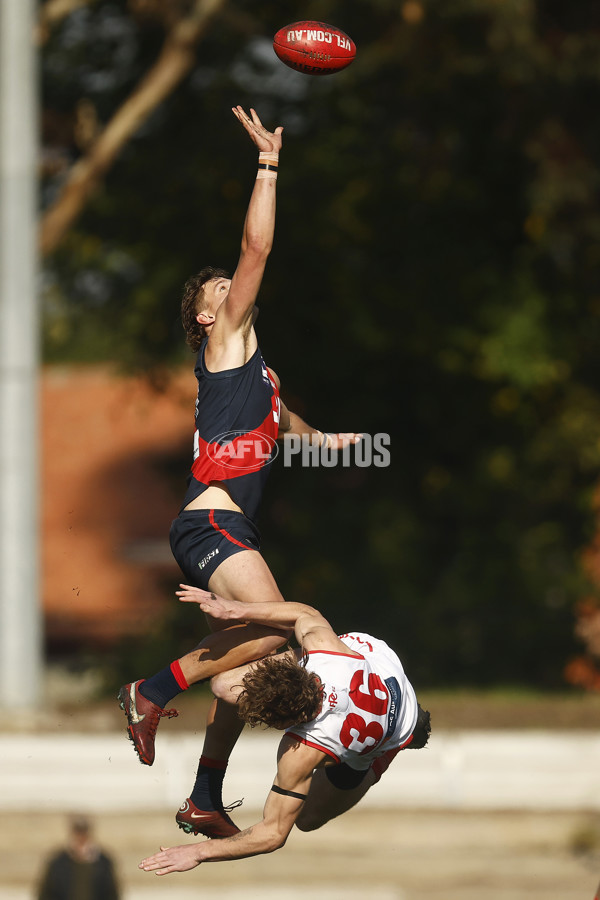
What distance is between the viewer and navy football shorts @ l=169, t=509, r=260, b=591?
7.33 m

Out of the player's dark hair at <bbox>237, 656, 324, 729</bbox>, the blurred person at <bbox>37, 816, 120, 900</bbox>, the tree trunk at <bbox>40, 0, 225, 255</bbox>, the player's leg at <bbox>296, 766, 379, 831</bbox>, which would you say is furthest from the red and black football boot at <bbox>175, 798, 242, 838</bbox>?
the tree trunk at <bbox>40, 0, 225, 255</bbox>

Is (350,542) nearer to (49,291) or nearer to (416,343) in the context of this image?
(416,343)

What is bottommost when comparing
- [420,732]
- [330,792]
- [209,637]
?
[330,792]

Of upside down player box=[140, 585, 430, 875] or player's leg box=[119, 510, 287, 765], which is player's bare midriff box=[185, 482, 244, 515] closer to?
player's leg box=[119, 510, 287, 765]

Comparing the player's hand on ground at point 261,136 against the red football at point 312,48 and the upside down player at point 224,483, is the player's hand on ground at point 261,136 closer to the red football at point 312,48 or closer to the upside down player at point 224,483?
the upside down player at point 224,483

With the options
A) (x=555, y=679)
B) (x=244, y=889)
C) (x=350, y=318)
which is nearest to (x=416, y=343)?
(x=350, y=318)

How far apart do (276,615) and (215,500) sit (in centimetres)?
87

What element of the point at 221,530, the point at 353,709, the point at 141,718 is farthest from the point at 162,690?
the point at 353,709

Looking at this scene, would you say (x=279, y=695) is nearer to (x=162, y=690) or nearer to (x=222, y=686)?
(x=222, y=686)

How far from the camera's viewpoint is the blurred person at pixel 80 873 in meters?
14.8

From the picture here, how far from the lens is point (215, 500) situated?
754 centimetres

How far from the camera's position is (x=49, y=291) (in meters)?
25.1

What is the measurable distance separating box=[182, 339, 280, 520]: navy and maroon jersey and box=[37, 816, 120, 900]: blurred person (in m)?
8.64

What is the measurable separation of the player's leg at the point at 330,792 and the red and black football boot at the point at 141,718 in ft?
3.69
